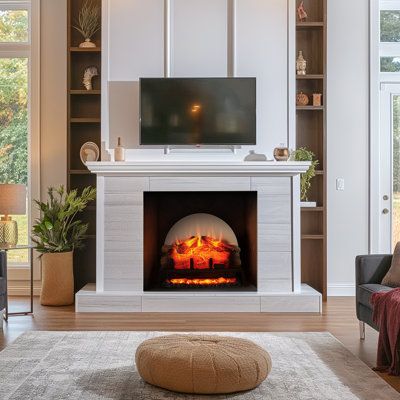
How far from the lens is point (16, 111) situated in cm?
652

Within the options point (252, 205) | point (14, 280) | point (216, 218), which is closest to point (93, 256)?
point (14, 280)

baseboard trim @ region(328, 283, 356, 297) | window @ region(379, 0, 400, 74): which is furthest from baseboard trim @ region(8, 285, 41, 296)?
window @ region(379, 0, 400, 74)

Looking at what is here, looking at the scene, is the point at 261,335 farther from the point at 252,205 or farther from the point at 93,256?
the point at 93,256

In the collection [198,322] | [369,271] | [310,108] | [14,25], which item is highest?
[14,25]

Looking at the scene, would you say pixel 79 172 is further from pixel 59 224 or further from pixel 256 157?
pixel 256 157

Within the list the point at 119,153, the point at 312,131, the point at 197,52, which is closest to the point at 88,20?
the point at 197,52

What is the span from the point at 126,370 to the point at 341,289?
3.31m

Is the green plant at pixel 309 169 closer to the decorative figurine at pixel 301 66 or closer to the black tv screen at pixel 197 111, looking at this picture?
the black tv screen at pixel 197 111

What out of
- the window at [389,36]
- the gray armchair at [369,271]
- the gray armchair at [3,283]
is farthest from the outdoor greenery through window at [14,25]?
the gray armchair at [369,271]

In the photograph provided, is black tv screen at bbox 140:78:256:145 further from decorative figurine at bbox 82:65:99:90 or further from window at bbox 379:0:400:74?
window at bbox 379:0:400:74

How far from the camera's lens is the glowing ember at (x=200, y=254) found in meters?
6.02

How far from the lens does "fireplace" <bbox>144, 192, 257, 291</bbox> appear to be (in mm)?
5902

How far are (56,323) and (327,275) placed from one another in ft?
8.89

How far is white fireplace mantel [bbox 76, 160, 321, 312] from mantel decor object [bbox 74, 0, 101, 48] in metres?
1.33
